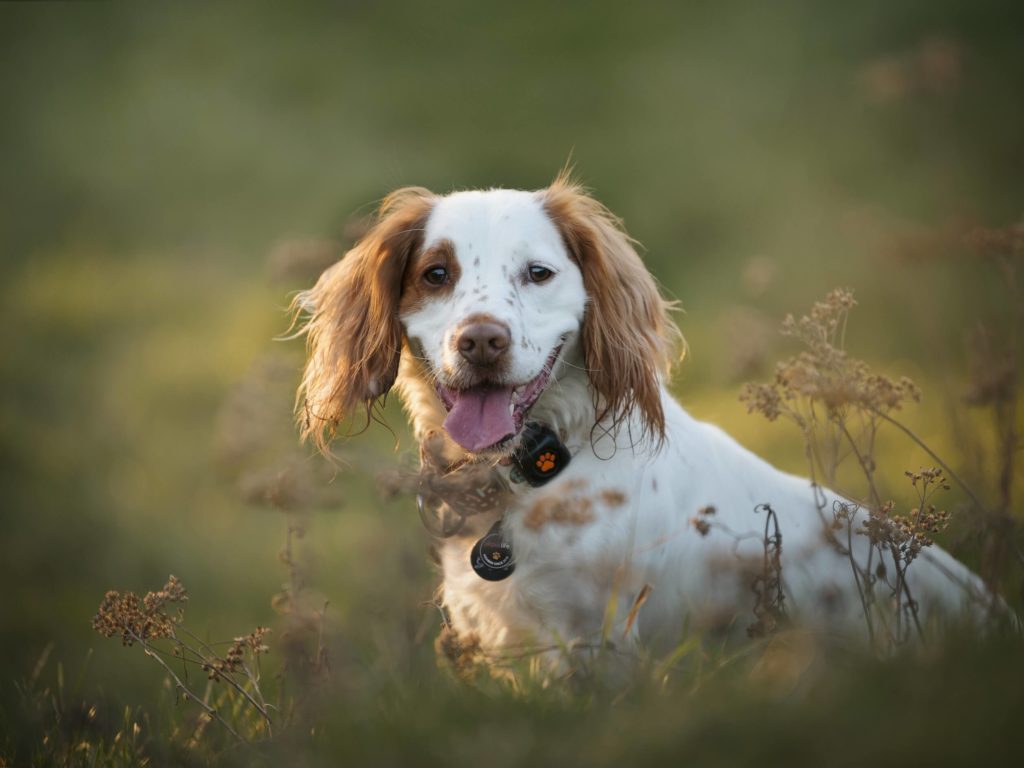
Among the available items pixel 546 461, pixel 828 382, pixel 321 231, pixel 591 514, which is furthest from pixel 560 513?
pixel 321 231

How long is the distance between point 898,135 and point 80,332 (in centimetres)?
770

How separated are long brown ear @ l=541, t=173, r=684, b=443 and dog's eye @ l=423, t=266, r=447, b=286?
1.33ft

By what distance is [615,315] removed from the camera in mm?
3354


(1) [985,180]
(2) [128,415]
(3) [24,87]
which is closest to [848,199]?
(1) [985,180]

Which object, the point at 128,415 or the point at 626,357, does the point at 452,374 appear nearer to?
the point at 626,357

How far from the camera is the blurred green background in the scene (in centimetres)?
360

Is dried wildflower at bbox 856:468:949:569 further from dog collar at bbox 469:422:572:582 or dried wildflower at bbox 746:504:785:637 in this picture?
dog collar at bbox 469:422:572:582

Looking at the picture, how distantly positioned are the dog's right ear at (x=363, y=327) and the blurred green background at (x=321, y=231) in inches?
6.5

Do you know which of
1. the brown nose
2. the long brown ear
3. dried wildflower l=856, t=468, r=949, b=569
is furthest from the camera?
the long brown ear

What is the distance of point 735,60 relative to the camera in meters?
12.2

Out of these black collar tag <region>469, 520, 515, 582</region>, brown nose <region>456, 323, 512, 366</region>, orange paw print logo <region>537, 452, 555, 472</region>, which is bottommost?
black collar tag <region>469, 520, 515, 582</region>

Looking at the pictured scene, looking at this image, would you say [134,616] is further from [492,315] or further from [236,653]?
[492,315]

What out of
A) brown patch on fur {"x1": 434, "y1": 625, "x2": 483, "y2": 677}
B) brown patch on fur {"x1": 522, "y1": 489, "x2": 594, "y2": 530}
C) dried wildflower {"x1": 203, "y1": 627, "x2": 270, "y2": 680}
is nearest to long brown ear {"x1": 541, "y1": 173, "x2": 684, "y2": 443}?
brown patch on fur {"x1": 522, "y1": 489, "x2": 594, "y2": 530}

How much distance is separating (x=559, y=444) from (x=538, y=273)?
0.53 metres
